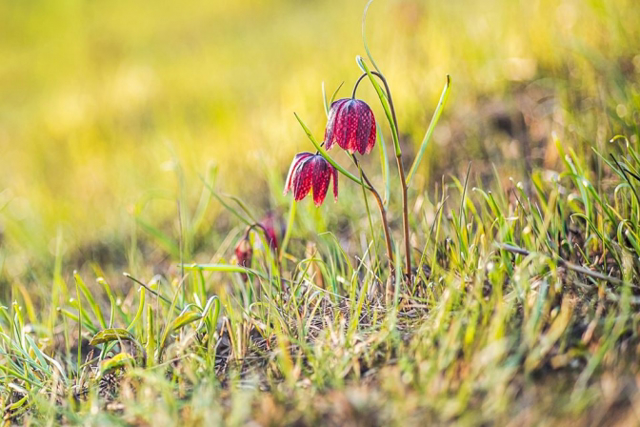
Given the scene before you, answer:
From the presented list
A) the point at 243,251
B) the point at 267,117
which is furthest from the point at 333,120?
the point at 267,117

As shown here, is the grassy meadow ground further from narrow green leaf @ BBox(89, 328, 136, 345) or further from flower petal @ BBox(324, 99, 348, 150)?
flower petal @ BBox(324, 99, 348, 150)

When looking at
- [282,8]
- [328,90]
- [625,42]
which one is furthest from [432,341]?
[282,8]

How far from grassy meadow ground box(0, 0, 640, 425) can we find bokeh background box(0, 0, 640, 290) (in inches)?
0.6

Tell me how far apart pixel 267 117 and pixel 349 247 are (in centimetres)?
142

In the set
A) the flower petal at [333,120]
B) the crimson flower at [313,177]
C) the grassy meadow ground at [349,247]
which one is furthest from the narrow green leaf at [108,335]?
Answer: the flower petal at [333,120]

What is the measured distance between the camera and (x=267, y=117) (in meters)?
2.97

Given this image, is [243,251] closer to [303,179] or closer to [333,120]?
[303,179]

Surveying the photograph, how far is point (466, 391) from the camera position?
0.86 metres

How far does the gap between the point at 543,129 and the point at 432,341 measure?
3.99 feet

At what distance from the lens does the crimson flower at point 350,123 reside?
1.15 meters

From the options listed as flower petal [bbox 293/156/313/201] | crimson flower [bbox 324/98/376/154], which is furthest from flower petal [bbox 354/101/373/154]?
flower petal [bbox 293/156/313/201]

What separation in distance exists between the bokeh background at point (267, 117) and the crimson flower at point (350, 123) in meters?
0.56

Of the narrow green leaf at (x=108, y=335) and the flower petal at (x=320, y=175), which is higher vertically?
the flower petal at (x=320, y=175)

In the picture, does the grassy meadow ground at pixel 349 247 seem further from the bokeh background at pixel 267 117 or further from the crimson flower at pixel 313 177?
the crimson flower at pixel 313 177
